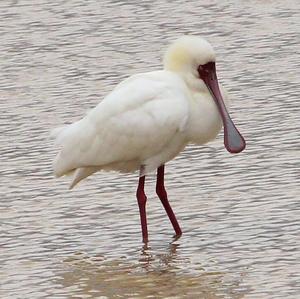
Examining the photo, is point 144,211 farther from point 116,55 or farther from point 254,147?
point 116,55

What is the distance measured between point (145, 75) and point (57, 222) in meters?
1.12

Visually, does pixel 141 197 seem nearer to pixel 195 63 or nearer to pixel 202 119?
pixel 202 119

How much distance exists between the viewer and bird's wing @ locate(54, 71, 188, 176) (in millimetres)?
9461

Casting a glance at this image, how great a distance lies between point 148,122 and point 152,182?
4.92ft

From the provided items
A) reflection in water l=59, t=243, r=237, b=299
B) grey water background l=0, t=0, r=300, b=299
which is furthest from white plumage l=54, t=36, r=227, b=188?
reflection in water l=59, t=243, r=237, b=299

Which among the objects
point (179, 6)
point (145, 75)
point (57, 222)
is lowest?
point (179, 6)

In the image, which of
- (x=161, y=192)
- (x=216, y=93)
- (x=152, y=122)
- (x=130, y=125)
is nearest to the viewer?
Answer: (x=152, y=122)

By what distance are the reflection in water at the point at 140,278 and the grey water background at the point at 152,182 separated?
1 centimetres

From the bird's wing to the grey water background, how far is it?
46 cm

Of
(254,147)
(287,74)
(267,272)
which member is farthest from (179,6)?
(267,272)

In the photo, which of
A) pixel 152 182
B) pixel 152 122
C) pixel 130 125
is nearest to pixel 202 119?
pixel 152 122

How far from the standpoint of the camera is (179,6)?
17047mm

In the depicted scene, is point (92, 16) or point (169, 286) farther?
point (92, 16)

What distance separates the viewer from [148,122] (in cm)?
950
